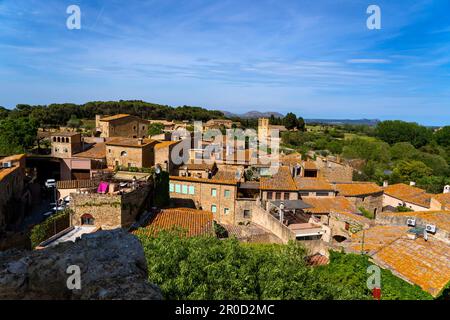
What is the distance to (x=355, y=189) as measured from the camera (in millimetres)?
34344

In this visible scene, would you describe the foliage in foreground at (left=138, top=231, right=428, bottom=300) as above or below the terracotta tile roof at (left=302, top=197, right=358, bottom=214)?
above

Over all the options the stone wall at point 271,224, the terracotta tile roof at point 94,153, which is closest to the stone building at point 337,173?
the stone wall at point 271,224

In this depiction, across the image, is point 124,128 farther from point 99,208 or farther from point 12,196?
point 99,208

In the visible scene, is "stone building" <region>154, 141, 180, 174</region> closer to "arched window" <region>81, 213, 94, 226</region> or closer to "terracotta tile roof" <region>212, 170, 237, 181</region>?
"terracotta tile roof" <region>212, 170, 237, 181</region>

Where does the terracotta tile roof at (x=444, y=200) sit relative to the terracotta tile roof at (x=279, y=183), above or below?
below

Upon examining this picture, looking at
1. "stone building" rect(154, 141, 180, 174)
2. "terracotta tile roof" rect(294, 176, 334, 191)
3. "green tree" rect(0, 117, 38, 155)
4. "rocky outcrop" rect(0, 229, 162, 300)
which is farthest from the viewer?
"green tree" rect(0, 117, 38, 155)

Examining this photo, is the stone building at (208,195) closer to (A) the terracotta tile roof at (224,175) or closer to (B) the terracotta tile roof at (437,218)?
(A) the terracotta tile roof at (224,175)

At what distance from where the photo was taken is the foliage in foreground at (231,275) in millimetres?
8305

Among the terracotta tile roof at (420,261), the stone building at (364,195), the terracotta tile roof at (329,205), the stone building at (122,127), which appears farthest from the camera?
the stone building at (122,127)

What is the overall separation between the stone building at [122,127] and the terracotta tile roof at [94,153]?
7490 millimetres

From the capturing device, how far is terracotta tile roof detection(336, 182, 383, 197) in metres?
33.0

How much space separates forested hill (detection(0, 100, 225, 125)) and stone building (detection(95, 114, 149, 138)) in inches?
1047

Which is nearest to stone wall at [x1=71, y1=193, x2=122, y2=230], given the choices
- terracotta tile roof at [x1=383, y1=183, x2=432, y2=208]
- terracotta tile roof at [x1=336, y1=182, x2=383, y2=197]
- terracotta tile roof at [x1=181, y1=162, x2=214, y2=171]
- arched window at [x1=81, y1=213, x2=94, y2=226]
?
arched window at [x1=81, y1=213, x2=94, y2=226]
